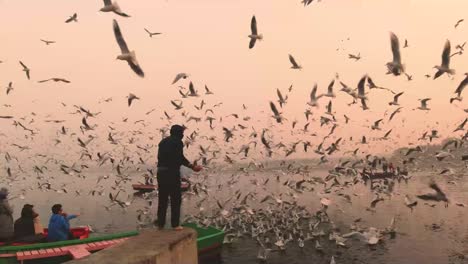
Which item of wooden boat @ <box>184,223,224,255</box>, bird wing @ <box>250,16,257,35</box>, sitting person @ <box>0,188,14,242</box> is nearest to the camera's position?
sitting person @ <box>0,188,14,242</box>

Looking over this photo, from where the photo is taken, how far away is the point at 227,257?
29.0 m

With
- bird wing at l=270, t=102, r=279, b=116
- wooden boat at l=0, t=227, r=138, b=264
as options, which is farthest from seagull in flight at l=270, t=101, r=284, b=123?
wooden boat at l=0, t=227, r=138, b=264

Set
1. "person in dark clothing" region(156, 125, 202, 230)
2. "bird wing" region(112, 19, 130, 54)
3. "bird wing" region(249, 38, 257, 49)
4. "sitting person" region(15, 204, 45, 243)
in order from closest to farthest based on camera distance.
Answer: "person in dark clothing" region(156, 125, 202, 230) < "bird wing" region(112, 19, 130, 54) < "bird wing" region(249, 38, 257, 49) < "sitting person" region(15, 204, 45, 243)

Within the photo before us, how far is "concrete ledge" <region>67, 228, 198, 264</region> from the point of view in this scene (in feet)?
27.3

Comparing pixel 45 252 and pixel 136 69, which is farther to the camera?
pixel 45 252

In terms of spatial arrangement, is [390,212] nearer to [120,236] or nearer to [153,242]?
[120,236]

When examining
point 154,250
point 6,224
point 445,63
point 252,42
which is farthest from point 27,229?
point 445,63

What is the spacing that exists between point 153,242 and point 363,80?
11.7m

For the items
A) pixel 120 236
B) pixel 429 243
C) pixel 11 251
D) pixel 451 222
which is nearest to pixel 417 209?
pixel 451 222

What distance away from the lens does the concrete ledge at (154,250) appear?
8.33 m

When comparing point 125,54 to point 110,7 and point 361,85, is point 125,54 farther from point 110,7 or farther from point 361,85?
point 361,85

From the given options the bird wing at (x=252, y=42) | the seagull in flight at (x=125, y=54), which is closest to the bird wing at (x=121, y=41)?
the seagull in flight at (x=125, y=54)

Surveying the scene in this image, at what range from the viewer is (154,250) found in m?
8.88

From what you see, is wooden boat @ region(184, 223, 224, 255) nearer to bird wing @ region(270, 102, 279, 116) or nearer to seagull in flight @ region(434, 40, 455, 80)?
bird wing @ region(270, 102, 279, 116)
